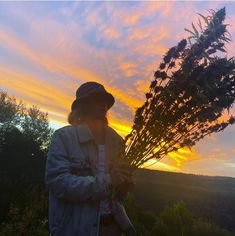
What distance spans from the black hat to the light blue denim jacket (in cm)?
43

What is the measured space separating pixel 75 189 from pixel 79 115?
2.85ft

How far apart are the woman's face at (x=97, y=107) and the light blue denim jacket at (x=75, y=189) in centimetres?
31

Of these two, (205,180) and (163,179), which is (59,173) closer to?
(163,179)

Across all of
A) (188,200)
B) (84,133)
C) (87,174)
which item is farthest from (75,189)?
(188,200)

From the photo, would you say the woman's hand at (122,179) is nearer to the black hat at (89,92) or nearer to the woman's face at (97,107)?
the woman's face at (97,107)

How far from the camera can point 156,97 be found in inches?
143

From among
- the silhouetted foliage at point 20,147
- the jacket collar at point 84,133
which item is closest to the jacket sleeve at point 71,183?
the jacket collar at point 84,133

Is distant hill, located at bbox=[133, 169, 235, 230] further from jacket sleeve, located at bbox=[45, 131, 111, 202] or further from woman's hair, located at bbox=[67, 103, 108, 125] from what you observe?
jacket sleeve, located at bbox=[45, 131, 111, 202]

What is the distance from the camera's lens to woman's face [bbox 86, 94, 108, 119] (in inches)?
149

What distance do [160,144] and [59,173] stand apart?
942mm

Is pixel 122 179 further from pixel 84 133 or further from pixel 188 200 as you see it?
pixel 188 200

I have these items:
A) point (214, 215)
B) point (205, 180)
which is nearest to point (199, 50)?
point (214, 215)

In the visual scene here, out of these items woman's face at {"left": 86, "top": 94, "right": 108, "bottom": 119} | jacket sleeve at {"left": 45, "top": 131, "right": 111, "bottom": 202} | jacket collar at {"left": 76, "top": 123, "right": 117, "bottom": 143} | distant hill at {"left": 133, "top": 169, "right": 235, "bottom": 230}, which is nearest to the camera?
jacket sleeve at {"left": 45, "top": 131, "right": 111, "bottom": 202}

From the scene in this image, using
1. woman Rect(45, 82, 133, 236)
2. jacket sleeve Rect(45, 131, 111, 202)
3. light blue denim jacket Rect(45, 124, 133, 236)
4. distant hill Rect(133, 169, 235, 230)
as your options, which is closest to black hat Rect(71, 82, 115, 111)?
woman Rect(45, 82, 133, 236)
